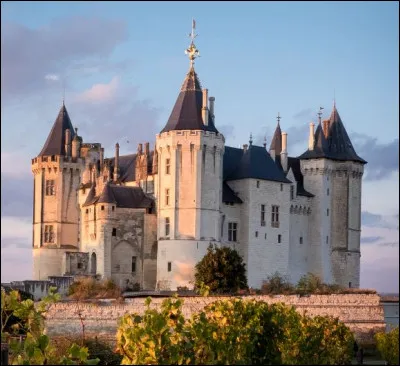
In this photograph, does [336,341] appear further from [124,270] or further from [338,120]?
[338,120]

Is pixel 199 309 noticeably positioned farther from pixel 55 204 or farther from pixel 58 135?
pixel 58 135

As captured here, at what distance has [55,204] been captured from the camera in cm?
8244

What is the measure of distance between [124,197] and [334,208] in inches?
625

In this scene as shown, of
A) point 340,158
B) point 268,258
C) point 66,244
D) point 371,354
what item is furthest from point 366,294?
point 66,244

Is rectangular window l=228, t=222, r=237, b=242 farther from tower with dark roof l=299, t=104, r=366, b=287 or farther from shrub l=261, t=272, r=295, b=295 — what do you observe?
tower with dark roof l=299, t=104, r=366, b=287

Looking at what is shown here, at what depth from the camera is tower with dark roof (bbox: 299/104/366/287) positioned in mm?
80062

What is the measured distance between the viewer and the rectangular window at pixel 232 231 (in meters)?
74.9

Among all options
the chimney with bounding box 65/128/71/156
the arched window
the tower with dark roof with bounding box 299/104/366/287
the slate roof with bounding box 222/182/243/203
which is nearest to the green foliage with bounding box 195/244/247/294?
the slate roof with bounding box 222/182/243/203

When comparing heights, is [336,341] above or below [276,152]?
below

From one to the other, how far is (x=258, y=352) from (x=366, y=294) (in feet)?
75.4

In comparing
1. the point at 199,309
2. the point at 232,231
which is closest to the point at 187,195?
the point at 232,231

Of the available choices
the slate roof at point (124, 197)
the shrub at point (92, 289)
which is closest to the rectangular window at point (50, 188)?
the slate roof at point (124, 197)

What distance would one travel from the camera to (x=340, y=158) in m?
81.9

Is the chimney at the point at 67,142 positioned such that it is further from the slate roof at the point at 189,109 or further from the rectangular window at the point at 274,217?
the rectangular window at the point at 274,217
